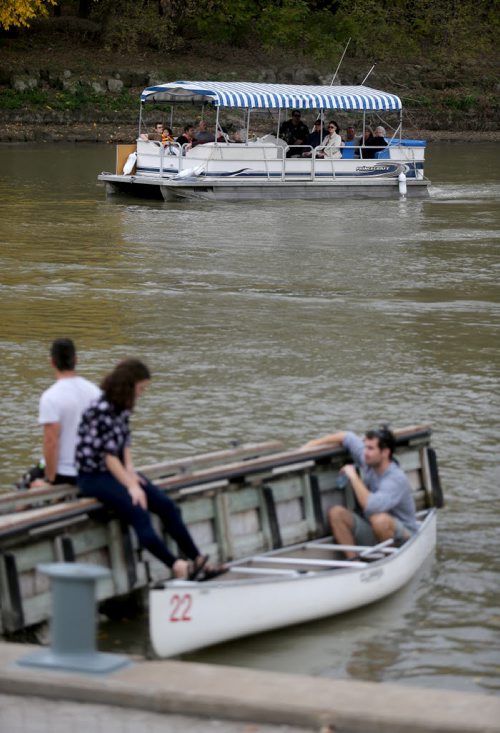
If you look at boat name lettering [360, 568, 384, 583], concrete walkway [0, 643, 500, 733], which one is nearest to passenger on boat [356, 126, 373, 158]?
boat name lettering [360, 568, 384, 583]

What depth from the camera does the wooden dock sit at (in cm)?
825

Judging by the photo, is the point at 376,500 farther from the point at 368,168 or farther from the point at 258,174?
the point at 368,168

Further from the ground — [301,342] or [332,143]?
[332,143]

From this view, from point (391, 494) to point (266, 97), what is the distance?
85.5 ft

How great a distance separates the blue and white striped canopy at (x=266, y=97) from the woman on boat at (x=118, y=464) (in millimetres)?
25837

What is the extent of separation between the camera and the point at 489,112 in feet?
206

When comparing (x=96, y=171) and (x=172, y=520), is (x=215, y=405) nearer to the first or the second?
(x=172, y=520)

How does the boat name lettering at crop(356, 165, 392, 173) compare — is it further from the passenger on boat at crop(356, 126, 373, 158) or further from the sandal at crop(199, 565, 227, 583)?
the sandal at crop(199, 565, 227, 583)

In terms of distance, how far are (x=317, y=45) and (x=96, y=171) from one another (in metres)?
24.9

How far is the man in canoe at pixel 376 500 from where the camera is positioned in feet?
30.9

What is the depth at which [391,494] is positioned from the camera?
9.42 meters

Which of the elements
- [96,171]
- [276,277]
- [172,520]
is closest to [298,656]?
[172,520]

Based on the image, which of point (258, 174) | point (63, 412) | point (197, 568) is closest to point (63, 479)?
point (63, 412)

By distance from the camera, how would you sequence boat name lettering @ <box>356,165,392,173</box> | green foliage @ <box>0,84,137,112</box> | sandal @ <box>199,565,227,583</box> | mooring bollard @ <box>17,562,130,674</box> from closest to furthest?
1. mooring bollard @ <box>17,562,130,674</box>
2. sandal @ <box>199,565,227,583</box>
3. boat name lettering @ <box>356,165,392,173</box>
4. green foliage @ <box>0,84,137,112</box>
